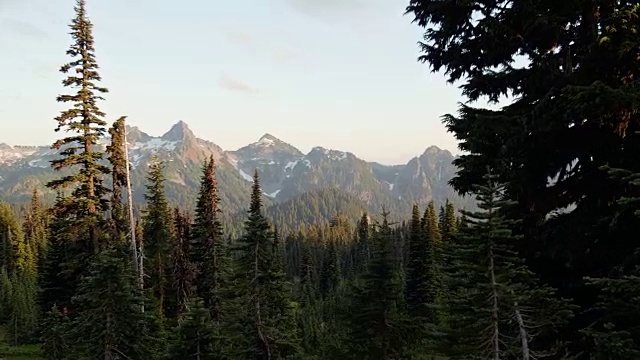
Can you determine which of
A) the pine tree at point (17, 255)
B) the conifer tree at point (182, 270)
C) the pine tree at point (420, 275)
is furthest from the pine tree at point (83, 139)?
the pine tree at point (17, 255)

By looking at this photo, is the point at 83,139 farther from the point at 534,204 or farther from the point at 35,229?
the point at 35,229

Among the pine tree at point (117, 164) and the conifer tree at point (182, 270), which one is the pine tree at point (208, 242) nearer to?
the conifer tree at point (182, 270)

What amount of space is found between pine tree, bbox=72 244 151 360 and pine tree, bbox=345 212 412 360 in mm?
7283

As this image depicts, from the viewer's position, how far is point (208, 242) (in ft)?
125

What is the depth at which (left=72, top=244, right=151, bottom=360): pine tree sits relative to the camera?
590 inches

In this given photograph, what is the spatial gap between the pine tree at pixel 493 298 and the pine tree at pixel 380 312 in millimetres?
8099

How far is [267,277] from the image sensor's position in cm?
1753

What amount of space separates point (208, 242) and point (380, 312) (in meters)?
24.3

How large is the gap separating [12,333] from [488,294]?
200 ft

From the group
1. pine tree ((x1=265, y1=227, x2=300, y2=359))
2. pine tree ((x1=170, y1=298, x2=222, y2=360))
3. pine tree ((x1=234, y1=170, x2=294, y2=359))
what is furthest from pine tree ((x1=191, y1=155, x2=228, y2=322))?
pine tree ((x1=170, y1=298, x2=222, y2=360))

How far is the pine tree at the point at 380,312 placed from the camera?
16312mm

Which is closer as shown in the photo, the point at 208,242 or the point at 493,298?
the point at 493,298

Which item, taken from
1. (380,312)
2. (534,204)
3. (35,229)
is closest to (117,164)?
(380,312)

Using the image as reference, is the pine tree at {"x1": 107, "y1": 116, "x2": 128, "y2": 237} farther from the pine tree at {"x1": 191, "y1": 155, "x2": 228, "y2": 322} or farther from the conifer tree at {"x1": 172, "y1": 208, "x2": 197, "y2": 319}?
the conifer tree at {"x1": 172, "y1": 208, "x2": 197, "y2": 319}
